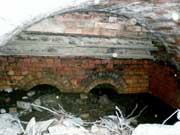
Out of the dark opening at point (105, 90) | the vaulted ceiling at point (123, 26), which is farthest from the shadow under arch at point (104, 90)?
the vaulted ceiling at point (123, 26)

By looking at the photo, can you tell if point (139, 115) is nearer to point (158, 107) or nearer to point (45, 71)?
point (158, 107)

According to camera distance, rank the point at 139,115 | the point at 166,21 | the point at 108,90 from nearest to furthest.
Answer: the point at 166,21 → the point at 139,115 → the point at 108,90

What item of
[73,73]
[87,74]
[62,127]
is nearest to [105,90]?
[87,74]

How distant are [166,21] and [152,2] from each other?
1.44ft

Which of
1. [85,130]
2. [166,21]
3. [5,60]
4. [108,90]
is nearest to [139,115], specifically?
[108,90]

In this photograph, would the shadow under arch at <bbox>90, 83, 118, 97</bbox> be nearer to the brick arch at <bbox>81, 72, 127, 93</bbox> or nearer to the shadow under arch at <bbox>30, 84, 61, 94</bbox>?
the brick arch at <bbox>81, 72, 127, 93</bbox>

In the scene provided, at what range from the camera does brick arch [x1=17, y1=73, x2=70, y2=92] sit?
437cm

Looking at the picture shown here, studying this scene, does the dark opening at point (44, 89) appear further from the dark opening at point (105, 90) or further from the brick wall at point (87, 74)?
the dark opening at point (105, 90)

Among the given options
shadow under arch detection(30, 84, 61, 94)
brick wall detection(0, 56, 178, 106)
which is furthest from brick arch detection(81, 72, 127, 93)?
shadow under arch detection(30, 84, 61, 94)

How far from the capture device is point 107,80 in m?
4.70

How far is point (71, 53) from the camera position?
167 inches

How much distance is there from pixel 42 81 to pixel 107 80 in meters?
0.92

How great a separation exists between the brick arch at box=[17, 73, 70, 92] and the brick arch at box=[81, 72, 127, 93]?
1.11 ft

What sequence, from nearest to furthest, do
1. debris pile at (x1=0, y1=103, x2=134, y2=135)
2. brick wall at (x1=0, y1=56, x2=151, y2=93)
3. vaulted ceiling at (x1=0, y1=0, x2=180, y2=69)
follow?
vaulted ceiling at (x1=0, y1=0, x2=180, y2=69), debris pile at (x1=0, y1=103, x2=134, y2=135), brick wall at (x1=0, y1=56, x2=151, y2=93)
